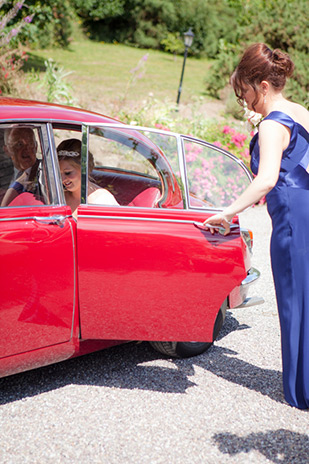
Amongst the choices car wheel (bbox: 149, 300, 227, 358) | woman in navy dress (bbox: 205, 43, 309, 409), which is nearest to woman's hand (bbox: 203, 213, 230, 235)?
woman in navy dress (bbox: 205, 43, 309, 409)

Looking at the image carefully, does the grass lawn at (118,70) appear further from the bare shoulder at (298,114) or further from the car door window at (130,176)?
the bare shoulder at (298,114)

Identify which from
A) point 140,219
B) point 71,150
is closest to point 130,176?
point 71,150

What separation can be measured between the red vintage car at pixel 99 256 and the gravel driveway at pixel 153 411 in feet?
0.93

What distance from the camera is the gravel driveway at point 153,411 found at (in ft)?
8.15

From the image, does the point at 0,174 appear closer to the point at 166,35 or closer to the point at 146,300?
the point at 146,300

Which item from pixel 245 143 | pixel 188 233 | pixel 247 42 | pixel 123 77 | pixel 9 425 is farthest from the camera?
pixel 123 77

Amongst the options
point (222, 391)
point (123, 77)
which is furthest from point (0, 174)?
point (123, 77)

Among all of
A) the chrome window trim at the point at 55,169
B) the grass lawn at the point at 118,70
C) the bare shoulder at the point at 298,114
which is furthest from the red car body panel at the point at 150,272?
the grass lawn at the point at 118,70

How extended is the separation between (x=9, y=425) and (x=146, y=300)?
975mm

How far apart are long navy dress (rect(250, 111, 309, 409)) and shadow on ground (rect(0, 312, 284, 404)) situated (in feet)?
0.91

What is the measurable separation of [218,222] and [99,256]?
0.68 metres

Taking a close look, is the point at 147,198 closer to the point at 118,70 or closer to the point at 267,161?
the point at 267,161

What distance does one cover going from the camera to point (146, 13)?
130 ft

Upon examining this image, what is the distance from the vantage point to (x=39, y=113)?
2746 millimetres
